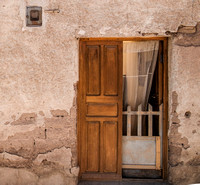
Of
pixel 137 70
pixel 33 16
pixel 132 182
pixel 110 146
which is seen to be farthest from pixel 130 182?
pixel 33 16

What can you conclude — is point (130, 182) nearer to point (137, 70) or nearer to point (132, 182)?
point (132, 182)

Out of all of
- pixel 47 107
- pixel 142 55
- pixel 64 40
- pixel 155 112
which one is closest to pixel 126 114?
pixel 155 112

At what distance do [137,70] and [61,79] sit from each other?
1117 millimetres

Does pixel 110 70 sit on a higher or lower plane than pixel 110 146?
higher

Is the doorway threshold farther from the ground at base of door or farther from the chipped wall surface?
the chipped wall surface

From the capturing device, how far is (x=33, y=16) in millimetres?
3254

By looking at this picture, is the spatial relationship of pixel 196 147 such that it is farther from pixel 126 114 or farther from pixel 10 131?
pixel 10 131

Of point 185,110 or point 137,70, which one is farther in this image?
point 137,70

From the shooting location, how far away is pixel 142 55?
136 inches

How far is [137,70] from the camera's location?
3.47 meters

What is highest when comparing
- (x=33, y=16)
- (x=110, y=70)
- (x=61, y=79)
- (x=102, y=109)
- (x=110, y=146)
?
(x=33, y=16)

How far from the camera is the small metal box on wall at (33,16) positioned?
3.26 m

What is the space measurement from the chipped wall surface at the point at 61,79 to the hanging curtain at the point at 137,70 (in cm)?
28

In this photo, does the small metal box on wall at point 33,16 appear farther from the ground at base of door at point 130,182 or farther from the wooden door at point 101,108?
the ground at base of door at point 130,182
